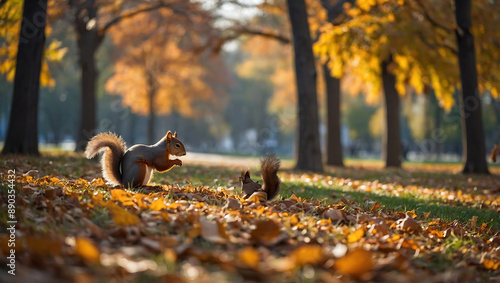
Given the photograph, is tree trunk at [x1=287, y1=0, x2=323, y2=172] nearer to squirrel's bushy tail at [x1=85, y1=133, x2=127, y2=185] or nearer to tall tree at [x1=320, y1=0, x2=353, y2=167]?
tall tree at [x1=320, y1=0, x2=353, y2=167]

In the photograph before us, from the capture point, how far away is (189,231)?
140 inches

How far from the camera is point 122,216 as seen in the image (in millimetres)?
3742

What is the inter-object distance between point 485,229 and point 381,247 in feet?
8.32

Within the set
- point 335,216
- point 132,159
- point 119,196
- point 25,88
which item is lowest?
point 335,216

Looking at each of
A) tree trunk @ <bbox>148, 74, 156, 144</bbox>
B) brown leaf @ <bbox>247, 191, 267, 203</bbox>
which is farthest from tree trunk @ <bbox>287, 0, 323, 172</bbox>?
tree trunk @ <bbox>148, 74, 156, 144</bbox>

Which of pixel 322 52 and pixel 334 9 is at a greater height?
pixel 334 9

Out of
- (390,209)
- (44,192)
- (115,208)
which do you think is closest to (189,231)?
(115,208)

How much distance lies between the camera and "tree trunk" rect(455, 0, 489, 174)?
44.0ft

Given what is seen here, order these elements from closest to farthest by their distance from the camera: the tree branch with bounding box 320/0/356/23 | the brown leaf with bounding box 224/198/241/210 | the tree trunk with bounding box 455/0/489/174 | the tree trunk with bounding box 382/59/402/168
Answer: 1. the brown leaf with bounding box 224/198/241/210
2. the tree trunk with bounding box 455/0/489/174
3. the tree branch with bounding box 320/0/356/23
4. the tree trunk with bounding box 382/59/402/168

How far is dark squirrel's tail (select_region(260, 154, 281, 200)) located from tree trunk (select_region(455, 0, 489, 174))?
386 inches

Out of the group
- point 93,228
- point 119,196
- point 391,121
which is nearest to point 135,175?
point 119,196

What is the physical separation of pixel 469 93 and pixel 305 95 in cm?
456

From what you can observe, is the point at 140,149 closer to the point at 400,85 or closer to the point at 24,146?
the point at 24,146

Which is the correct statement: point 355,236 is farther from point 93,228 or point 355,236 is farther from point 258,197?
point 93,228
